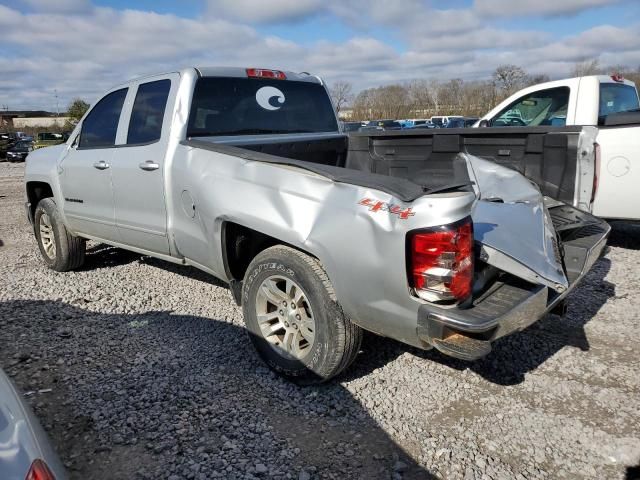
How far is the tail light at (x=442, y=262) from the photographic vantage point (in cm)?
240

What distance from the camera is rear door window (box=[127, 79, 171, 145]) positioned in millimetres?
4125

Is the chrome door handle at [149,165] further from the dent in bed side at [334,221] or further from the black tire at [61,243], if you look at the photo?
the black tire at [61,243]

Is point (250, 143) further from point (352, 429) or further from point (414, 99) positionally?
point (414, 99)

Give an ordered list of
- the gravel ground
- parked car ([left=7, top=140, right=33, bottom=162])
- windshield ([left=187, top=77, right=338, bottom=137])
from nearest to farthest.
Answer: the gravel ground → windshield ([left=187, top=77, right=338, bottom=137]) → parked car ([left=7, top=140, right=33, bottom=162])

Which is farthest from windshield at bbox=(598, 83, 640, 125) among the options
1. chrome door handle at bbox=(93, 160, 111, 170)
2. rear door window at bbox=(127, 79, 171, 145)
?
chrome door handle at bbox=(93, 160, 111, 170)

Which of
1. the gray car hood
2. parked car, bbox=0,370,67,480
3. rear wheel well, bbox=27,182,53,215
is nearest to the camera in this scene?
parked car, bbox=0,370,67,480

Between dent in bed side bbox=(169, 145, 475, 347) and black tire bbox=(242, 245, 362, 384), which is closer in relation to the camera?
dent in bed side bbox=(169, 145, 475, 347)

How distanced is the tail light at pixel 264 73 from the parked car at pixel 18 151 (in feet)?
93.0

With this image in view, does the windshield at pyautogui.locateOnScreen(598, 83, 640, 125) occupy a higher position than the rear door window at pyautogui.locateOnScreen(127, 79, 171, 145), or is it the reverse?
the rear door window at pyautogui.locateOnScreen(127, 79, 171, 145)

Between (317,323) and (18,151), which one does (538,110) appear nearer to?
(317,323)

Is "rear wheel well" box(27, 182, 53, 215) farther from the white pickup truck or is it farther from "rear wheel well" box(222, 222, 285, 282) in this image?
the white pickup truck

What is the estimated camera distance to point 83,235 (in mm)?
5305

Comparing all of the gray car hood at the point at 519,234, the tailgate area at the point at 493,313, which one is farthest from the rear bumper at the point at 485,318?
the gray car hood at the point at 519,234

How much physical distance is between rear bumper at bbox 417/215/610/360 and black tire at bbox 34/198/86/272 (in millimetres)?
4476
